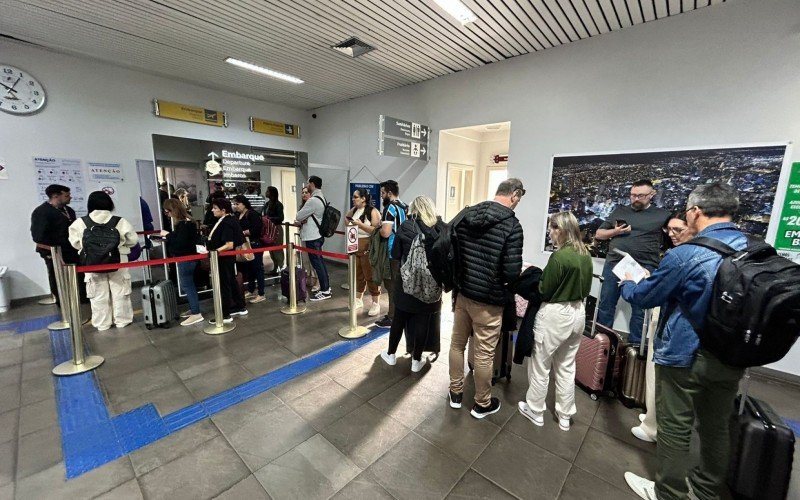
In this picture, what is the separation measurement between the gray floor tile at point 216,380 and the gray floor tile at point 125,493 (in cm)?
85

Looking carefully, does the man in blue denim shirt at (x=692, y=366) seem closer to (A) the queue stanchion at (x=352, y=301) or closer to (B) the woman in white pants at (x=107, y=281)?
(A) the queue stanchion at (x=352, y=301)

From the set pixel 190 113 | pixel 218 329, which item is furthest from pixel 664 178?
pixel 190 113

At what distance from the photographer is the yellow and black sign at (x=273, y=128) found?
700cm

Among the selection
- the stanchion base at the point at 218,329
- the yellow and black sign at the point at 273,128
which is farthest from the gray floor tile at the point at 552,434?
the yellow and black sign at the point at 273,128

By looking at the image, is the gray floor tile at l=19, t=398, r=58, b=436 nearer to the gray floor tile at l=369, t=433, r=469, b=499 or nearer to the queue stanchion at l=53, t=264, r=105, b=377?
the queue stanchion at l=53, t=264, r=105, b=377

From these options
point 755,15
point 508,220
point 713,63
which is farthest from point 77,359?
point 755,15

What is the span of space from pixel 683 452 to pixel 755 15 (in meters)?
3.98

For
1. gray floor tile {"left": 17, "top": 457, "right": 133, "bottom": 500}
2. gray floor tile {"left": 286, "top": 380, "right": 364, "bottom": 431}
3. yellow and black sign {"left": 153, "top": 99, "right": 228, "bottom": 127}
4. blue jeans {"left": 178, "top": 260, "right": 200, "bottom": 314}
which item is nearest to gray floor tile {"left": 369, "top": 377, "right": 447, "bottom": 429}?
gray floor tile {"left": 286, "top": 380, "right": 364, "bottom": 431}

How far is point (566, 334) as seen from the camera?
2.23m

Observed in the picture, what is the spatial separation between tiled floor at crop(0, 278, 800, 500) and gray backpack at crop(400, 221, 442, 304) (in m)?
0.86

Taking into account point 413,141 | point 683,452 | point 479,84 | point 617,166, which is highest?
point 479,84

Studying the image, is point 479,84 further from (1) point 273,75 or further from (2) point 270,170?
(2) point 270,170

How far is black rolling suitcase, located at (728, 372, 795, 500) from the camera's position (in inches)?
63.5

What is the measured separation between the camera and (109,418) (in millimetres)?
2451
